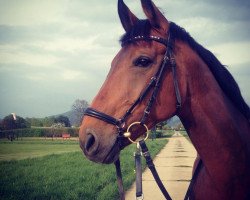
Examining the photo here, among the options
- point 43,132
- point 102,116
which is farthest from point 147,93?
point 43,132

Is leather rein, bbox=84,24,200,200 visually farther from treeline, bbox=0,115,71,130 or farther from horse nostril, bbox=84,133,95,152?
treeline, bbox=0,115,71,130

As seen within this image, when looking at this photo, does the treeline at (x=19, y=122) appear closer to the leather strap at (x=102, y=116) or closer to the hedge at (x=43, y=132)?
the hedge at (x=43, y=132)

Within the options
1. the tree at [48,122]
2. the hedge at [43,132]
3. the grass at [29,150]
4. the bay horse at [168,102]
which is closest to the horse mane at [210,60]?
the bay horse at [168,102]

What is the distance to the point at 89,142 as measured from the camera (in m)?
2.15

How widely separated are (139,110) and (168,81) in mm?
372

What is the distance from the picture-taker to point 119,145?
7.43 ft

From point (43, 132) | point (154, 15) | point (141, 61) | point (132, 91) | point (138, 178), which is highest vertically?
point (154, 15)

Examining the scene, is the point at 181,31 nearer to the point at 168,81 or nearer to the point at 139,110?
the point at 168,81

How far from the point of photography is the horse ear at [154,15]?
2.32m

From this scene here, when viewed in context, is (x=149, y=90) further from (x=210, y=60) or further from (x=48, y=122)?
(x=48, y=122)

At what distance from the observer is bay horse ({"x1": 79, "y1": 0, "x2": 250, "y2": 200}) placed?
2.24 m

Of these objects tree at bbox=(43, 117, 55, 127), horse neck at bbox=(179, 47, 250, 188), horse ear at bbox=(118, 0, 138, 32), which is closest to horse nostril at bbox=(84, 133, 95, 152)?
horse neck at bbox=(179, 47, 250, 188)

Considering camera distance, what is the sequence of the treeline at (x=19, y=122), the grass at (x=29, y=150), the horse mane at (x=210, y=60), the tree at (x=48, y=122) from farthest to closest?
the tree at (x=48, y=122) < the treeline at (x=19, y=122) < the grass at (x=29, y=150) < the horse mane at (x=210, y=60)

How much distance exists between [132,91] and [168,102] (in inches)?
13.6
